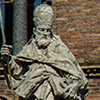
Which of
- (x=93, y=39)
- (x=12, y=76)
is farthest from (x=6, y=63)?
(x=93, y=39)

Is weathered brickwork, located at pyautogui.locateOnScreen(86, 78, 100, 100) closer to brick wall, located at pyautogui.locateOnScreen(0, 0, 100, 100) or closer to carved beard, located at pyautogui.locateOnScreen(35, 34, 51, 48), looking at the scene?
brick wall, located at pyautogui.locateOnScreen(0, 0, 100, 100)

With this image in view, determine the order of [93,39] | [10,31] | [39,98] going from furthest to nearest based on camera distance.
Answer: [10,31]
[93,39]
[39,98]

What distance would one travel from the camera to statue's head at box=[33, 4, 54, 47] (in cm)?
1303

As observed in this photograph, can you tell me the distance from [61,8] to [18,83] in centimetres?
825

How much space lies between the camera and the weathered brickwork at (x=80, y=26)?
2075cm

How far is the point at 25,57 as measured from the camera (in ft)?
42.6

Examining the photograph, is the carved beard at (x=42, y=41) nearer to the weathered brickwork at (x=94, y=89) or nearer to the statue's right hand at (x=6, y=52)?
the statue's right hand at (x=6, y=52)

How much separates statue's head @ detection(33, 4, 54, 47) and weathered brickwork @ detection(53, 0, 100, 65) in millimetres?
7564

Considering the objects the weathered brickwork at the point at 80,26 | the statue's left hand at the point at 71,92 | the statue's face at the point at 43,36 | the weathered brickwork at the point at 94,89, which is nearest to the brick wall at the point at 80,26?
the weathered brickwork at the point at 80,26

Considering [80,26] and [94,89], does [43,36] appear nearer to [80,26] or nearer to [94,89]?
[94,89]

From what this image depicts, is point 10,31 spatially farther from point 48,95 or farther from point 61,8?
point 48,95

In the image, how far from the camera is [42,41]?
13016 mm

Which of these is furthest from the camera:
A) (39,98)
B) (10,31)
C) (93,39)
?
(10,31)

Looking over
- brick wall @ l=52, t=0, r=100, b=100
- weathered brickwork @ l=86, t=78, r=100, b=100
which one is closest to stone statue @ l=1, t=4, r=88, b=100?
weathered brickwork @ l=86, t=78, r=100, b=100
